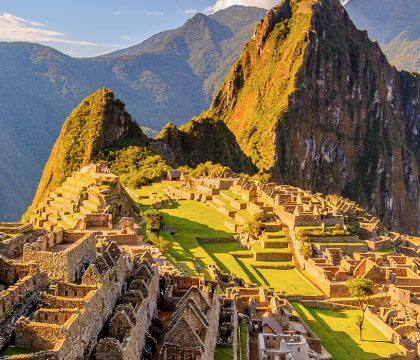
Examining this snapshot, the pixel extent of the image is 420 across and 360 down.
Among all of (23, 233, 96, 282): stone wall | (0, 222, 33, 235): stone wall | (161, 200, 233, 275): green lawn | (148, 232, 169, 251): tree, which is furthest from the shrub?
(23, 233, 96, 282): stone wall

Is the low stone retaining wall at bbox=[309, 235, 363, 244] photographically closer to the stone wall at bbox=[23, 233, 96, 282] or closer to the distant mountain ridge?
the stone wall at bbox=[23, 233, 96, 282]

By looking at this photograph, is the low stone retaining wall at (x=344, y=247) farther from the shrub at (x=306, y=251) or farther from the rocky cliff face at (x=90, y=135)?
the rocky cliff face at (x=90, y=135)

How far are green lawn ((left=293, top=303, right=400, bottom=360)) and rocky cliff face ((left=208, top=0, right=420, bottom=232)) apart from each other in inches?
4048

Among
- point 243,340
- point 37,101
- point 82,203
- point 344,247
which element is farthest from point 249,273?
point 37,101

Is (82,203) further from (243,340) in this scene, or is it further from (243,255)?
(243,340)

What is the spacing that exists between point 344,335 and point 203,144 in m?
86.2

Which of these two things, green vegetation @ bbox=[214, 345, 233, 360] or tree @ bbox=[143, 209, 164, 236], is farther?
tree @ bbox=[143, 209, 164, 236]

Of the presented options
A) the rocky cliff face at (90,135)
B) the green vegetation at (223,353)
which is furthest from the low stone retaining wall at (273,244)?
the rocky cliff face at (90,135)

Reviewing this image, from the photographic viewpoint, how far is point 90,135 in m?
92.8

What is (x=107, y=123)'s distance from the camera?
9550cm

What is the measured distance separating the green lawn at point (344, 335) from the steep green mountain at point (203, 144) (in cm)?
7091

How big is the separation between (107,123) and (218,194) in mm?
35714

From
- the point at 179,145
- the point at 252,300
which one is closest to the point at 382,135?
the point at 179,145

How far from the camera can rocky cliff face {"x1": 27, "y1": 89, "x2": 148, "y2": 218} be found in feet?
290
